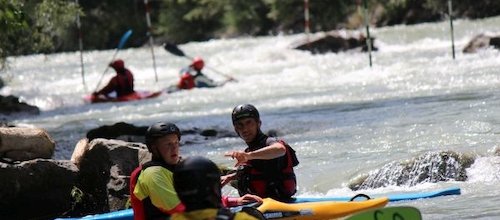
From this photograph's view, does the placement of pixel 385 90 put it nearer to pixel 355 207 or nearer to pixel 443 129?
pixel 443 129

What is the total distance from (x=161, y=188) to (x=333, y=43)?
18.3m

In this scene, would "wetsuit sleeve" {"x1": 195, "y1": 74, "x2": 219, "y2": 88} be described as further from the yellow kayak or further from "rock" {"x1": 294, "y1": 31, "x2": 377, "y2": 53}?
the yellow kayak

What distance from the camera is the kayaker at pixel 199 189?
3.12 m

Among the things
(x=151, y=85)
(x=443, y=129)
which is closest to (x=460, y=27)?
(x=151, y=85)

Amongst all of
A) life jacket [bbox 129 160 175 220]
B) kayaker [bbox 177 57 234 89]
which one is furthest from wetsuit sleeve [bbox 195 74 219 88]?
life jacket [bbox 129 160 175 220]

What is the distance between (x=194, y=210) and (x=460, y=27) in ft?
67.9

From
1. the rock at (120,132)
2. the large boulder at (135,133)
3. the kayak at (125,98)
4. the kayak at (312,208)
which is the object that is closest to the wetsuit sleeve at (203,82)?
the kayak at (125,98)

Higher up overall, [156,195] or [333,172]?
[156,195]

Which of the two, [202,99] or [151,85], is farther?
[151,85]

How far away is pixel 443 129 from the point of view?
931 cm

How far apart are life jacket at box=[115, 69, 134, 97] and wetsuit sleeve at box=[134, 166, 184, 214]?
39.1 ft

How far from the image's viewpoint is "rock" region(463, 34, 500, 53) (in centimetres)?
1723

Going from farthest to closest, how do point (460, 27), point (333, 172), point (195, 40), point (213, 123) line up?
point (195, 40) → point (460, 27) → point (213, 123) → point (333, 172)

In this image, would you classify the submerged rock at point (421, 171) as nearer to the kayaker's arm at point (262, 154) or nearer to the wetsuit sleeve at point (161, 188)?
the kayaker's arm at point (262, 154)
